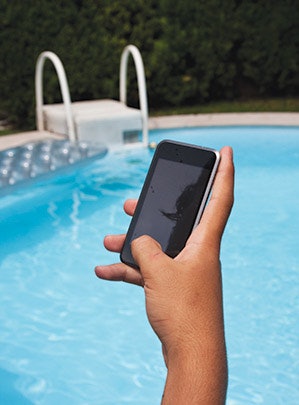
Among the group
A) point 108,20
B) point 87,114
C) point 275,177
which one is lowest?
point 275,177

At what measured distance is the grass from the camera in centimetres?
1084

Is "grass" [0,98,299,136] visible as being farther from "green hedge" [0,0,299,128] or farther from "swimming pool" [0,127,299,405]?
"swimming pool" [0,127,299,405]

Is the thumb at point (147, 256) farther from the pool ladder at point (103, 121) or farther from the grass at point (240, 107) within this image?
the grass at point (240, 107)

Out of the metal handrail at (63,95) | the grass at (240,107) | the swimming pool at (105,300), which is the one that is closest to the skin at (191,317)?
the swimming pool at (105,300)

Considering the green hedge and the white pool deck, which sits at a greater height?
the green hedge

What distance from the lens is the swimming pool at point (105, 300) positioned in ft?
12.5

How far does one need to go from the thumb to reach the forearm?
0.15 meters

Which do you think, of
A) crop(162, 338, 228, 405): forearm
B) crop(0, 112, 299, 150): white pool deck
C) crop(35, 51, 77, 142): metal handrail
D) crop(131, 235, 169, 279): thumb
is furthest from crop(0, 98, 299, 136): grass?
crop(162, 338, 228, 405): forearm

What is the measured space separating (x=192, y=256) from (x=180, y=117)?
917 cm

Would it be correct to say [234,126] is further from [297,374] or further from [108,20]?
[297,374]

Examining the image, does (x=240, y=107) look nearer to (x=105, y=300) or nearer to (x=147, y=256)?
(x=105, y=300)

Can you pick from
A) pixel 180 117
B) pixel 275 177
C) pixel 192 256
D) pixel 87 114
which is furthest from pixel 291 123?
pixel 192 256

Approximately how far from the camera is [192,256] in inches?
41.3

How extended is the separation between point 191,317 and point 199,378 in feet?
0.29
